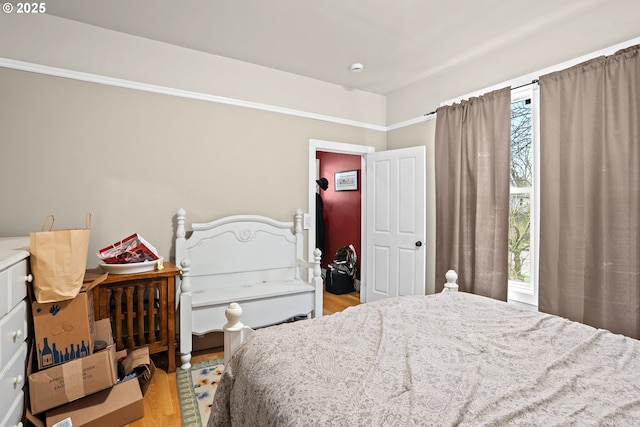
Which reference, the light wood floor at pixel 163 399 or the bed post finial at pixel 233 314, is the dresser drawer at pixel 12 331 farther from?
the bed post finial at pixel 233 314

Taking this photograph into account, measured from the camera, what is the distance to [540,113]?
8.15 feet

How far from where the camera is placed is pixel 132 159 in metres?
2.72

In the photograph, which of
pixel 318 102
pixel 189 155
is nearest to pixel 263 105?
pixel 318 102

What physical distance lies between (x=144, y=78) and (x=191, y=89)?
0.37m

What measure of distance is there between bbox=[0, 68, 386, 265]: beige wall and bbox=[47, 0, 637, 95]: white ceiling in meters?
0.51

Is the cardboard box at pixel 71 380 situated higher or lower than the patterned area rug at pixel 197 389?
higher

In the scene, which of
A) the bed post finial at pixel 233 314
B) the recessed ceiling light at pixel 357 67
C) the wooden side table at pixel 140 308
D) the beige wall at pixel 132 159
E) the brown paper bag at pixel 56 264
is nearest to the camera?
the bed post finial at pixel 233 314

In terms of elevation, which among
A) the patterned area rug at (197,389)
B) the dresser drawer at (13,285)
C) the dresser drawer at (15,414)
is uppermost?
the dresser drawer at (13,285)

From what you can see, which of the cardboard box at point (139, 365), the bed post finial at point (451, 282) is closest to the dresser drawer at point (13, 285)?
the cardboard box at point (139, 365)

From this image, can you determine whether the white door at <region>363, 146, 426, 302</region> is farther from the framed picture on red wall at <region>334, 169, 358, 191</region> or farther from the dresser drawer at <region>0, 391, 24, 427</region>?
the dresser drawer at <region>0, 391, 24, 427</region>

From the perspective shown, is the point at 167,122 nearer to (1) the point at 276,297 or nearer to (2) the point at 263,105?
(2) the point at 263,105

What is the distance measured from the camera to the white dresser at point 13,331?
140 centimetres

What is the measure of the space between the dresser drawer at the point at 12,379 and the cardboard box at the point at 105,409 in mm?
261

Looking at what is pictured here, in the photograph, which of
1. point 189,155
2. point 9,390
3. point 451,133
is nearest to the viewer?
point 9,390
